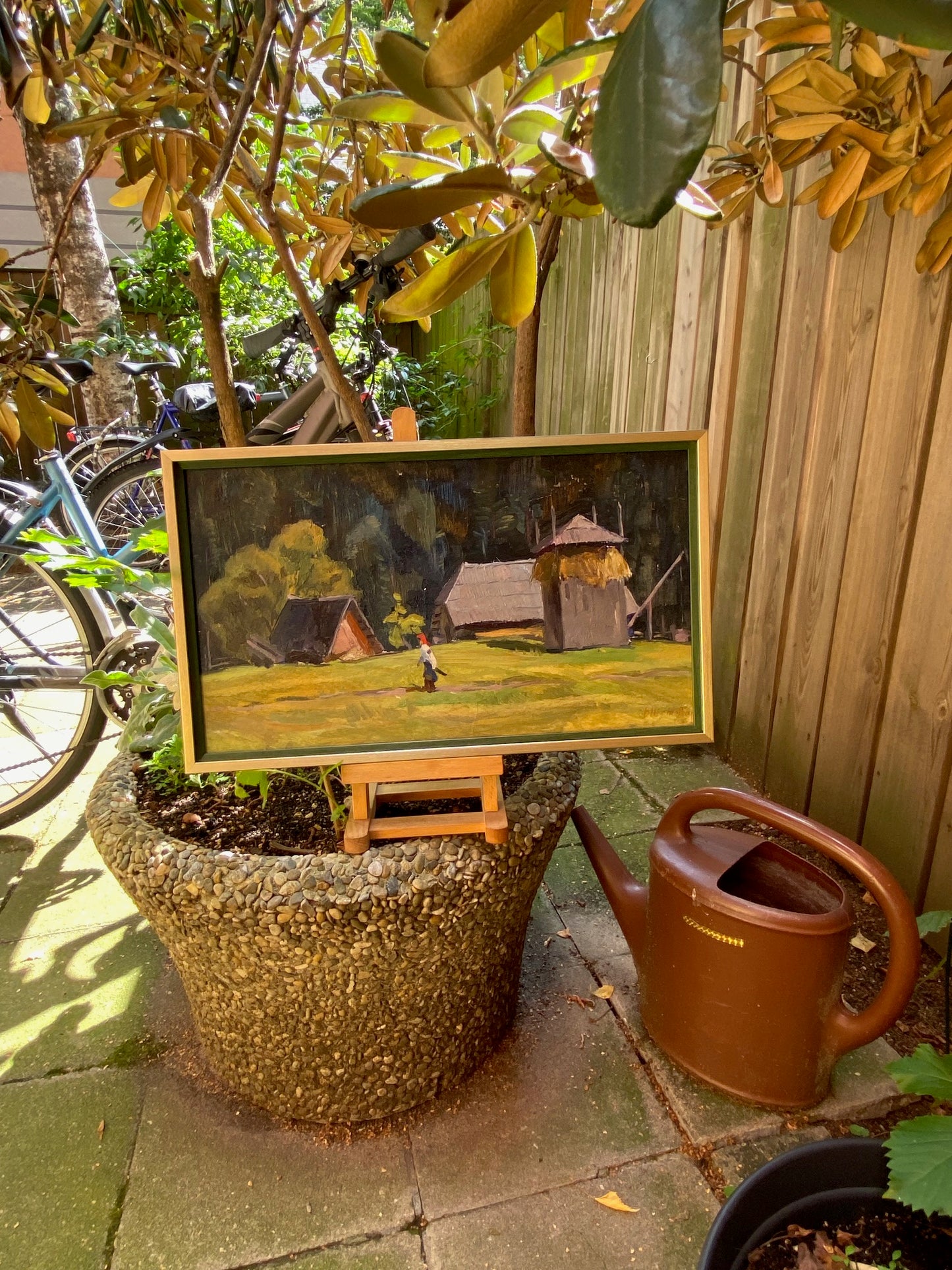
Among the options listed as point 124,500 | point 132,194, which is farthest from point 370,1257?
point 124,500

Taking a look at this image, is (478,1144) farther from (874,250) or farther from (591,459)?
(874,250)

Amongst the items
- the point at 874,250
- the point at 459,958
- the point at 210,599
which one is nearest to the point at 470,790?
the point at 459,958

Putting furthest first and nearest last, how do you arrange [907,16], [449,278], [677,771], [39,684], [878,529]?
[677,771] < [39,684] < [878,529] < [449,278] < [907,16]

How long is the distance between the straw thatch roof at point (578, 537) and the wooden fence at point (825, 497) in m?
0.80

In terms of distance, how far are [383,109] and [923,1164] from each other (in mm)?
1230

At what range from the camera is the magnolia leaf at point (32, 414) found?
109 centimetres

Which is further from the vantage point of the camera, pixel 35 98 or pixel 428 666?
pixel 428 666

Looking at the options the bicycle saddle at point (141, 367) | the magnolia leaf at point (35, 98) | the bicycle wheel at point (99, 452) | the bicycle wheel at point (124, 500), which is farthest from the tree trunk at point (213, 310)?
the bicycle wheel at point (99, 452)

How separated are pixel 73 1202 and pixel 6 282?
59.0 inches

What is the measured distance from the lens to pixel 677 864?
3.74 feet

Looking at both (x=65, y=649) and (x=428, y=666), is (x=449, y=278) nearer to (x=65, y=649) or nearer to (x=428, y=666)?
(x=428, y=666)

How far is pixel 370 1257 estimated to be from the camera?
978 mm

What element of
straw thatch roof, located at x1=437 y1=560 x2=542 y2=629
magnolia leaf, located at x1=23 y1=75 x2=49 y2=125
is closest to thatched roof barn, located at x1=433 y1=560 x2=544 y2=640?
straw thatch roof, located at x1=437 y1=560 x2=542 y2=629

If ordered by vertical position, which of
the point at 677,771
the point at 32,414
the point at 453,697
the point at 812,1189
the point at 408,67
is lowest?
the point at 677,771
